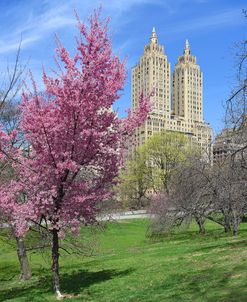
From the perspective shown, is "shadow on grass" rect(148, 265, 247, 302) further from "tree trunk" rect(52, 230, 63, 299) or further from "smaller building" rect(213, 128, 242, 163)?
"smaller building" rect(213, 128, 242, 163)

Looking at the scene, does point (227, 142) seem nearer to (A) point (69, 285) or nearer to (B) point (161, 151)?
(A) point (69, 285)

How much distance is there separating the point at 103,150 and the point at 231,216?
1630cm

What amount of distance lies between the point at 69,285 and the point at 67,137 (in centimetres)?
449

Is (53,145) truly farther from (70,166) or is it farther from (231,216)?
(231,216)

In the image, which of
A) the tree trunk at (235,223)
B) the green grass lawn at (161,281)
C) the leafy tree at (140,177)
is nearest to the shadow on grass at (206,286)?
the green grass lawn at (161,281)

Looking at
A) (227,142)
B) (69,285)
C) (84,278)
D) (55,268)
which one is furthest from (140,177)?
(55,268)

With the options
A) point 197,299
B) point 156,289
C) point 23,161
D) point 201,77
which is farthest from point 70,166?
point 201,77

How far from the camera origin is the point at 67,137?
1181 cm

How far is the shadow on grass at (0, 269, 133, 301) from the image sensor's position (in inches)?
503

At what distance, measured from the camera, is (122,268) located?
16.1 m

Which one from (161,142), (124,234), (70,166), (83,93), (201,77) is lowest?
(124,234)

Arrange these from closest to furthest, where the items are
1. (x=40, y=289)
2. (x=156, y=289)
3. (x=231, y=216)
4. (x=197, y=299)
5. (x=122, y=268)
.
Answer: (x=197, y=299)
(x=156, y=289)
(x=40, y=289)
(x=122, y=268)
(x=231, y=216)

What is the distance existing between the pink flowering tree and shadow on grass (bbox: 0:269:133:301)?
3.28 ft

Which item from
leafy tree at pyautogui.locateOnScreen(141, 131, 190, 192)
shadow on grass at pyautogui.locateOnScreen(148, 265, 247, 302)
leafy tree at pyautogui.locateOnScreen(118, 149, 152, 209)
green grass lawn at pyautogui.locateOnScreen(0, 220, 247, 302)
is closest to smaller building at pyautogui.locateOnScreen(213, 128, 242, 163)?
green grass lawn at pyautogui.locateOnScreen(0, 220, 247, 302)
